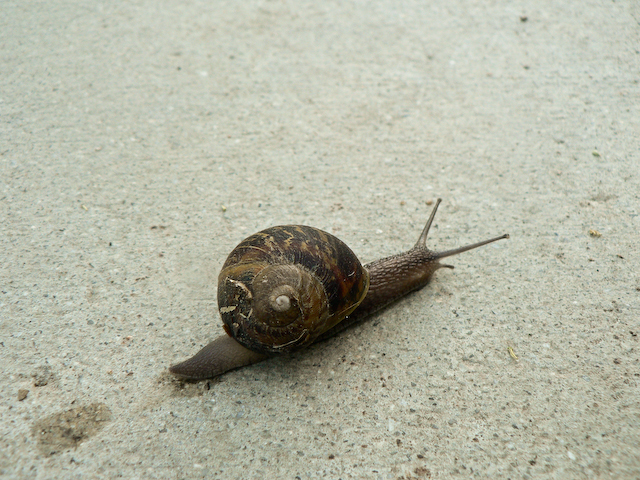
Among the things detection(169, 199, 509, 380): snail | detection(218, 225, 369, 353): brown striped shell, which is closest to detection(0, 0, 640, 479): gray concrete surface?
detection(169, 199, 509, 380): snail

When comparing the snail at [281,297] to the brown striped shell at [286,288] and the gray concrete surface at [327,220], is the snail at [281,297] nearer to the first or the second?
the brown striped shell at [286,288]

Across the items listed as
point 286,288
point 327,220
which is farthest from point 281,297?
point 327,220

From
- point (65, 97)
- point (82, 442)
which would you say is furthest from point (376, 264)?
point (65, 97)

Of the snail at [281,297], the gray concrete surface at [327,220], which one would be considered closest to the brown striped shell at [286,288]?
the snail at [281,297]

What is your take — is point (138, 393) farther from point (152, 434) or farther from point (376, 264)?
point (376, 264)

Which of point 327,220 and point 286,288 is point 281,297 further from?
point 327,220
